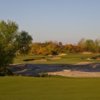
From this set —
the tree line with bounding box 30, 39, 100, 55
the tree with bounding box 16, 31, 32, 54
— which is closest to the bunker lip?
the tree with bounding box 16, 31, 32, 54

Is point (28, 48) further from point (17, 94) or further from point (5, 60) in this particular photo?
point (17, 94)

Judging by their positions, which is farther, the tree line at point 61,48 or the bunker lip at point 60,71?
the tree line at point 61,48

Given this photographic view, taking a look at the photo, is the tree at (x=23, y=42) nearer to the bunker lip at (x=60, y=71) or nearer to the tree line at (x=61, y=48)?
the bunker lip at (x=60, y=71)

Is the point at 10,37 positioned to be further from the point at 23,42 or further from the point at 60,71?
the point at 60,71

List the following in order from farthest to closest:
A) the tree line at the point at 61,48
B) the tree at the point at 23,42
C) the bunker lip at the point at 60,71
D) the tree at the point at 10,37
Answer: the tree line at the point at 61,48 < the tree at the point at 23,42 < the tree at the point at 10,37 < the bunker lip at the point at 60,71

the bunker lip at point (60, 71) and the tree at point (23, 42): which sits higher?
the tree at point (23, 42)

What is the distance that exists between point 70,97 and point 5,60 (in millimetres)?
25041

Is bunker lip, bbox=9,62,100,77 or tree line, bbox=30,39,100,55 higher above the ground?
tree line, bbox=30,39,100,55

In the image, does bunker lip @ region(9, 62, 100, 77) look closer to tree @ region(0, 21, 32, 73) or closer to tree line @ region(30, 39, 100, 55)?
tree @ region(0, 21, 32, 73)

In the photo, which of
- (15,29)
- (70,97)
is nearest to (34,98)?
(70,97)

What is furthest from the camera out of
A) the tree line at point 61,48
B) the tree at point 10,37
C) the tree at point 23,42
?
the tree line at point 61,48

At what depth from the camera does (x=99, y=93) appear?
1748cm

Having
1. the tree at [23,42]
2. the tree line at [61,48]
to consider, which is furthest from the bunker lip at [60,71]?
the tree line at [61,48]

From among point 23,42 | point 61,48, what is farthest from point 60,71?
point 61,48
